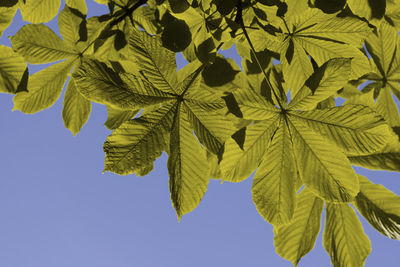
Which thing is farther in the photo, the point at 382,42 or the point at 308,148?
the point at 382,42

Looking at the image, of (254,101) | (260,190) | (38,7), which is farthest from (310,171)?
(38,7)

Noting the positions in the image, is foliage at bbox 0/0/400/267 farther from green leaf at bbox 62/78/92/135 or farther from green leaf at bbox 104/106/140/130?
green leaf at bbox 104/106/140/130

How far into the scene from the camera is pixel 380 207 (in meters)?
1.29

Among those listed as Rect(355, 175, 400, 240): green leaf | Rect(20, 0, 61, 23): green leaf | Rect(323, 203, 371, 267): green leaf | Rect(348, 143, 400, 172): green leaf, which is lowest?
Rect(323, 203, 371, 267): green leaf

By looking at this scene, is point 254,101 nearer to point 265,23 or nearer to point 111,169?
point 265,23

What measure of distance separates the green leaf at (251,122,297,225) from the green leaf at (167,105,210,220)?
7.4 inches

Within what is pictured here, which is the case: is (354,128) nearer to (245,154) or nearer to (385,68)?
(245,154)

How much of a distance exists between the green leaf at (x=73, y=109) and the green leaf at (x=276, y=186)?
2.70 ft

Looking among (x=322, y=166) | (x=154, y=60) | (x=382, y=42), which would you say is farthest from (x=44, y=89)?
(x=382, y=42)

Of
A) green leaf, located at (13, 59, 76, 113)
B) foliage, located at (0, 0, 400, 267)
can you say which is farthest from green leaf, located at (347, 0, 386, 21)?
green leaf, located at (13, 59, 76, 113)

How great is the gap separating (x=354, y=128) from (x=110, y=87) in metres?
0.79

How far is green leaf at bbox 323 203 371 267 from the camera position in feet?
4.19

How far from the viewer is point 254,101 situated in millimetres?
1223

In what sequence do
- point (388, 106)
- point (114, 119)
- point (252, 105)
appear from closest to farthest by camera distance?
point (252, 105), point (114, 119), point (388, 106)
